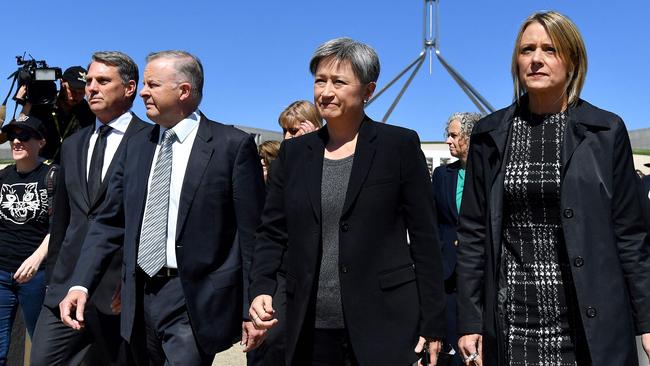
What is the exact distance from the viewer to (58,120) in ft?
19.3

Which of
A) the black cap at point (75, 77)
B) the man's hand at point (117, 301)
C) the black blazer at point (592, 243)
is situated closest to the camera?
the black blazer at point (592, 243)

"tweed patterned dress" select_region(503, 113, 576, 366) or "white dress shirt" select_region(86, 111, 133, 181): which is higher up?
"white dress shirt" select_region(86, 111, 133, 181)

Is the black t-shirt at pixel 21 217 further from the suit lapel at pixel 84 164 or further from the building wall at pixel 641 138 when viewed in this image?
the building wall at pixel 641 138

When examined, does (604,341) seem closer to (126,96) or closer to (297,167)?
(297,167)

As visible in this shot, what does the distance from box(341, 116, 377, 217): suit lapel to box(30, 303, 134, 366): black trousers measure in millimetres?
1758

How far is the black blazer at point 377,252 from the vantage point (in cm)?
307

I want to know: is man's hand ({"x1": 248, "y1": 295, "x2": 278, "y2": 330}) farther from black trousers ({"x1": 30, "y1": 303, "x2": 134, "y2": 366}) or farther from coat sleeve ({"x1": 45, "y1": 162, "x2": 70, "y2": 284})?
coat sleeve ({"x1": 45, "y1": 162, "x2": 70, "y2": 284})

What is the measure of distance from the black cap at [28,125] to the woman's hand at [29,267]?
3.03 feet

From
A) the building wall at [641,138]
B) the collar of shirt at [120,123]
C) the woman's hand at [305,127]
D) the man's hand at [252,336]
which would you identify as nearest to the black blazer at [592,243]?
the man's hand at [252,336]

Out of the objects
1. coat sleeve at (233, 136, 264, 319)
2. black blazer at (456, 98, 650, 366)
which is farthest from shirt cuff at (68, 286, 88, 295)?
black blazer at (456, 98, 650, 366)

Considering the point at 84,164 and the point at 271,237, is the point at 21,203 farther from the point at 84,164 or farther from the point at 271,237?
the point at 271,237

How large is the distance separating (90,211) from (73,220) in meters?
0.15

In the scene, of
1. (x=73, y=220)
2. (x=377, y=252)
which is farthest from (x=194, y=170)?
(x=377, y=252)

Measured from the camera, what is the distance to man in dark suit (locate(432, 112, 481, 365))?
586cm
